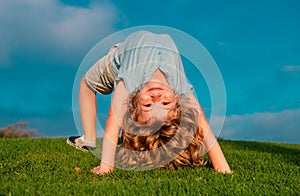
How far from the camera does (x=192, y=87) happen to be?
15.6ft

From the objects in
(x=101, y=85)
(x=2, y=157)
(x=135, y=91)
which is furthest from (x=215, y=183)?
(x=2, y=157)

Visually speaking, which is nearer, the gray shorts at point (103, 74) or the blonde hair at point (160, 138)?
the blonde hair at point (160, 138)

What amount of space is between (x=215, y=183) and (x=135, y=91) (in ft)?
4.58

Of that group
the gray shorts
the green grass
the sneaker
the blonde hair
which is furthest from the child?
the sneaker

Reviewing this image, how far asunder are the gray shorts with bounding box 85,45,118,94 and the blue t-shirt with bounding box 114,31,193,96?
0.44 ft

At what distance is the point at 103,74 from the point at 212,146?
2130 mm

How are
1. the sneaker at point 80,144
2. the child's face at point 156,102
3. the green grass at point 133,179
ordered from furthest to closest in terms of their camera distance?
the sneaker at point 80,144 < the child's face at point 156,102 < the green grass at point 133,179

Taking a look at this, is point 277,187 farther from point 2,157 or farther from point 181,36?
point 2,157

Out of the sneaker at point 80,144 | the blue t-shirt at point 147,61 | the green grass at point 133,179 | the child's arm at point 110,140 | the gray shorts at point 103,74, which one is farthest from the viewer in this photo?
the sneaker at point 80,144

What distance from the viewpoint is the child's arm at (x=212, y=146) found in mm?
4516

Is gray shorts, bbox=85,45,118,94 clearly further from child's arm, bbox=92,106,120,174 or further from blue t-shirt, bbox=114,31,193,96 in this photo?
child's arm, bbox=92,106,120,174

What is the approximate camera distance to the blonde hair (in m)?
4.55

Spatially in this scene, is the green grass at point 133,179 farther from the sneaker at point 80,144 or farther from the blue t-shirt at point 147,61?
the blue t-shirt at point 147,61

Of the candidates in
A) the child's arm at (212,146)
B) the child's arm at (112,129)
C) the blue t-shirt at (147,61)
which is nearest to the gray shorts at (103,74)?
the blue t-shirt at (147,61)
